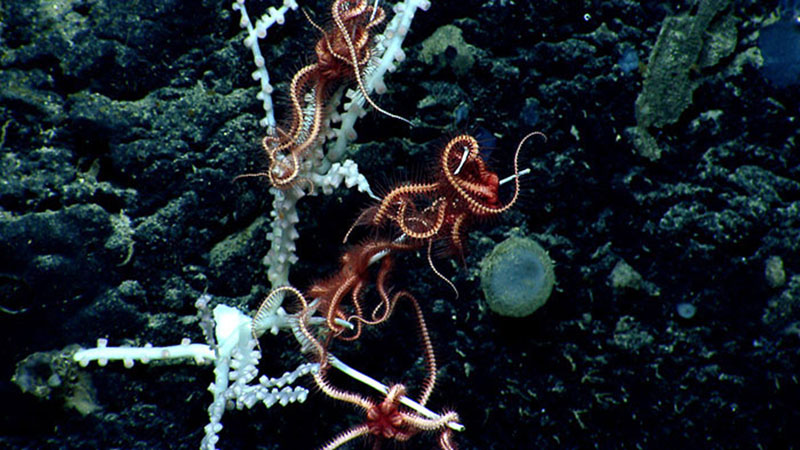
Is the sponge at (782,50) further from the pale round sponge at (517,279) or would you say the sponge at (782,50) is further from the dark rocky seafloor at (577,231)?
the pale round sponge at (517,279)

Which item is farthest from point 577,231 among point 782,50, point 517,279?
point 782,50

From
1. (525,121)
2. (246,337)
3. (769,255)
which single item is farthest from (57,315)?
(769,255)

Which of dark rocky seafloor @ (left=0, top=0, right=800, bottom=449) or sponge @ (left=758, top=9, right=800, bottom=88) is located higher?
sponge @ (left=758, top=9, right=800, bottom=88)

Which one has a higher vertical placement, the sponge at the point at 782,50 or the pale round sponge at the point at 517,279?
the sponge at the point at 782,50

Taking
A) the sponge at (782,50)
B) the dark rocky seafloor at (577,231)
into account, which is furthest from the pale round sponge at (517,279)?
the sponge at (782,50)

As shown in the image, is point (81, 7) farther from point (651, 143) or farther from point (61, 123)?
point (651, 143)

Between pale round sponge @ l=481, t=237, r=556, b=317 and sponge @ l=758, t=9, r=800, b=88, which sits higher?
sponge @ l=758, t=9, r=800, b=88

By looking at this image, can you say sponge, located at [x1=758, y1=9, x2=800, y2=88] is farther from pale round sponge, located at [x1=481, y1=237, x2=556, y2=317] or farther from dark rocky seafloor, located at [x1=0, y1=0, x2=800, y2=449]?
pale round sponge, located at [x1=481, y1=237, x2=556, y2=317]

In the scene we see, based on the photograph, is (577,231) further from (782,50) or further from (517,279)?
(782,50)

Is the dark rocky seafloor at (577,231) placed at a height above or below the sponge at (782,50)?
below

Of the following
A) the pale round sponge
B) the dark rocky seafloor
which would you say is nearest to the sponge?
the dark rocky seafloor
